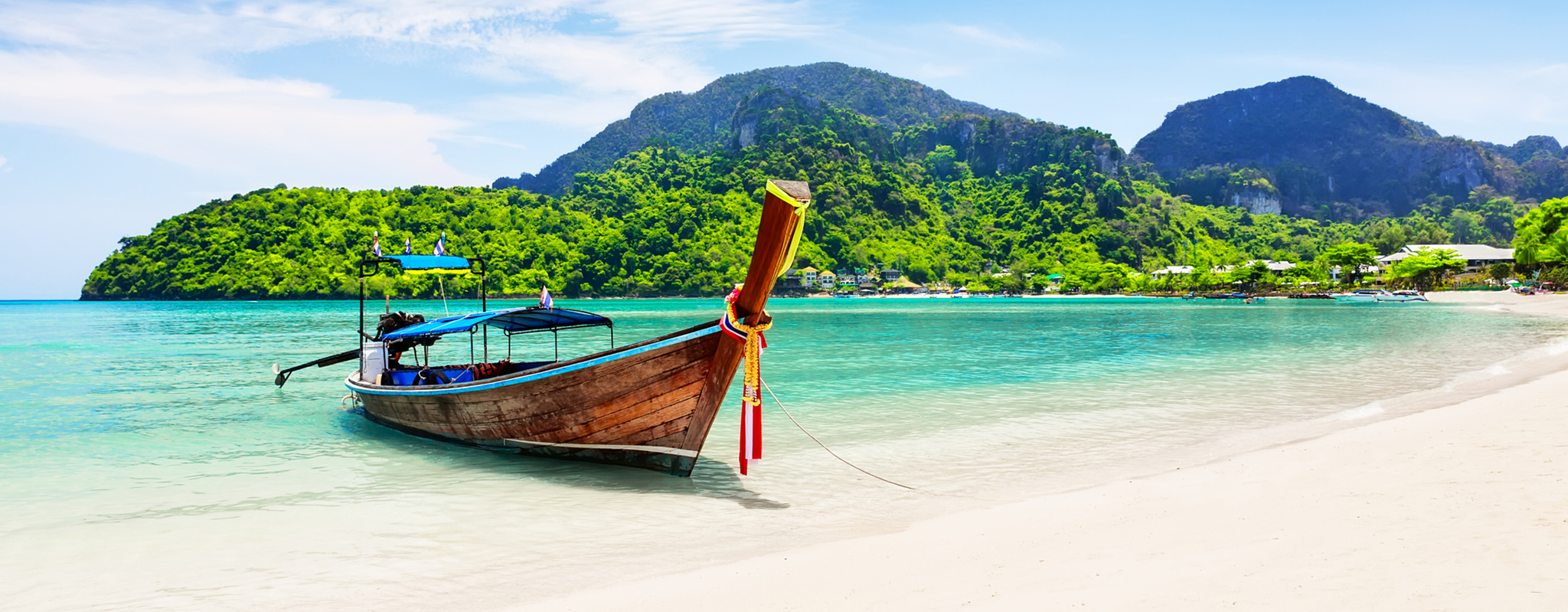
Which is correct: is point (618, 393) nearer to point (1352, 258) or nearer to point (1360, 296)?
point (1360, 296)

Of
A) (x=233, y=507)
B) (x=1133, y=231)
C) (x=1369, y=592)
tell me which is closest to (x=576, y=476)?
(x=233, y=507)

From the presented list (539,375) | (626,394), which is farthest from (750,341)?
(539,375)

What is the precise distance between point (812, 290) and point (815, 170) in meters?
36.1

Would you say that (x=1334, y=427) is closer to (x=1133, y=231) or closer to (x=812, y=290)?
(x=812, y=290)

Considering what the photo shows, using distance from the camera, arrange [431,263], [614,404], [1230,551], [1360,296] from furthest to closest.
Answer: [1360,296]
[431,263]
[614,404]
[1230,551]

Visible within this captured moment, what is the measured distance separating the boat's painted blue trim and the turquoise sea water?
0.88 meters

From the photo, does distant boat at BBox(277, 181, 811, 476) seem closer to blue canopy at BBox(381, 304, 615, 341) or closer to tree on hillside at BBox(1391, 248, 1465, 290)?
blue canopy at BBox(381, 304, 615, 341)

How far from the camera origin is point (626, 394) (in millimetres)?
9016

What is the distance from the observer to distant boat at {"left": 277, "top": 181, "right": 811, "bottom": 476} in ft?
25.3

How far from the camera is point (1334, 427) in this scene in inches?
452

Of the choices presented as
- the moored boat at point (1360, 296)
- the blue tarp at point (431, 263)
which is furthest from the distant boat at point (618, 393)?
the moored boat at point (1360, 296)

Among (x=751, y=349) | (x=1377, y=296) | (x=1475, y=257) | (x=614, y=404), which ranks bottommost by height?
(x=614, y=404)

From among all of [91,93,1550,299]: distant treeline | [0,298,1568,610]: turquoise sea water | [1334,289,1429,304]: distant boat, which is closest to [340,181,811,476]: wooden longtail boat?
[0,298,1568,610]: turquoise sea water

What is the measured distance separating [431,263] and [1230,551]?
11633 mm
